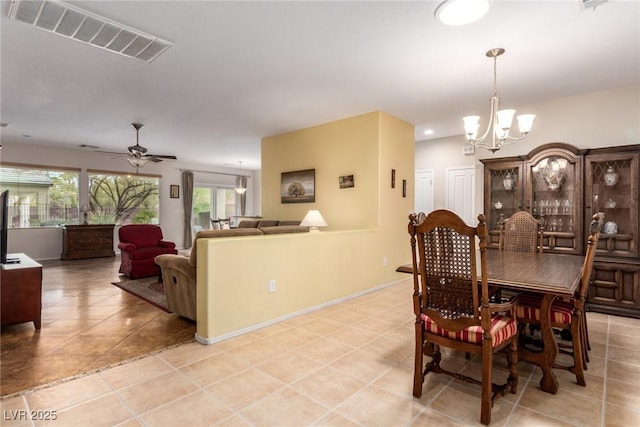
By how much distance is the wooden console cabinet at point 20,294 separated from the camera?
116 inches

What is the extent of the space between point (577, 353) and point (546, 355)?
0.86 ft

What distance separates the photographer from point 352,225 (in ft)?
16.3

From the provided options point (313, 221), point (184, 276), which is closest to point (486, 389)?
point (184, 276)

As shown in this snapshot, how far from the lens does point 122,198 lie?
832 cm

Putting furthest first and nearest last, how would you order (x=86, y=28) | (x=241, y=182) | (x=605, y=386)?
1. (x=241, y=182)
2. (x=86, y=28)
3. (x=605, y=386)

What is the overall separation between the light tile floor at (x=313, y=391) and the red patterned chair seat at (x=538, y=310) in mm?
399

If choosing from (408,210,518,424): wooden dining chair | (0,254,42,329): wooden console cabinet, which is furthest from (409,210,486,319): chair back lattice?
(0,254,42,329): wooden console cabinet

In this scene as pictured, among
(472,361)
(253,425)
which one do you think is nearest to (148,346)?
(253,425)

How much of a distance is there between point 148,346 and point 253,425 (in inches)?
57.8

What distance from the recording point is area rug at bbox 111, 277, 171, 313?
13.0ft

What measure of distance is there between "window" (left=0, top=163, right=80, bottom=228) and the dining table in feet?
27.6

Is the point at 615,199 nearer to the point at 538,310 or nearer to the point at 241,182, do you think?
the point at 538,310

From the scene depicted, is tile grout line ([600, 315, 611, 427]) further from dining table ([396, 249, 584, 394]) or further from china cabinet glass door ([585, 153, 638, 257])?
china cabinet glass door ([585, 153, 638, 257])

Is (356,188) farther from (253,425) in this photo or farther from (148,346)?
(253,425)
